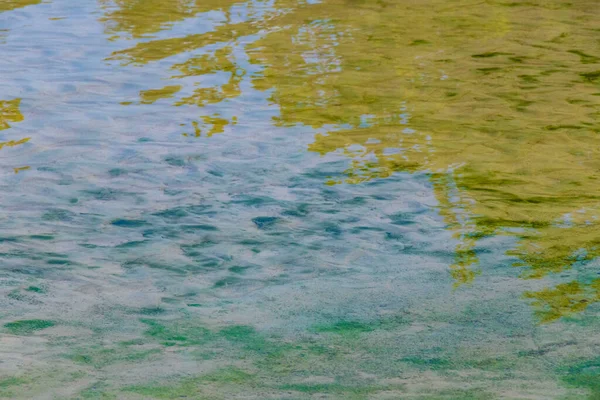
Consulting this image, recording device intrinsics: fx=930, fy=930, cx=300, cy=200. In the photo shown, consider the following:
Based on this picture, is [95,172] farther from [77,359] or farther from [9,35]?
[9,35]

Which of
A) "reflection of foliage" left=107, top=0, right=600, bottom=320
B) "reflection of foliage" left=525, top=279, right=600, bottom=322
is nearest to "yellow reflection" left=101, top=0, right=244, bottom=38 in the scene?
"reflection of foliage" left=107, top=0, right=600, bottom=320

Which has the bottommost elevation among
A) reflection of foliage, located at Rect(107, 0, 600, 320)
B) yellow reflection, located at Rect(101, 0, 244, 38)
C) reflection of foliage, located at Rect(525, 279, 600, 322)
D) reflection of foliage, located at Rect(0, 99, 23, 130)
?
reflection of foliage, located at Rect(525, 279, 600, 322)

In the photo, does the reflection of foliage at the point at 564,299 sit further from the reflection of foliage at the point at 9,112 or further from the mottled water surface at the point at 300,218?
the reflection of foliage at the point at 9,112

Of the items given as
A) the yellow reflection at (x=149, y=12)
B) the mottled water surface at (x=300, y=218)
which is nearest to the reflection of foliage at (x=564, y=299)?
the mottled water surface at (x=300, y=218)

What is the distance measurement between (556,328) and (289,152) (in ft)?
8.06

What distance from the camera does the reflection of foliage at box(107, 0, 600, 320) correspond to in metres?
4.62

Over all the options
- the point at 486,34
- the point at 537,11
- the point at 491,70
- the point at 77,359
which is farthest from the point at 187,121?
the point at 537,11

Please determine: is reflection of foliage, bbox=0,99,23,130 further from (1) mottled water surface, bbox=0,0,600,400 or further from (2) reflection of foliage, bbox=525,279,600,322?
(2) reflection of foliage, bbox=525,279,600,322

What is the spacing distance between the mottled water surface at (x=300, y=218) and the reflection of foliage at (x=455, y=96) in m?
0.02

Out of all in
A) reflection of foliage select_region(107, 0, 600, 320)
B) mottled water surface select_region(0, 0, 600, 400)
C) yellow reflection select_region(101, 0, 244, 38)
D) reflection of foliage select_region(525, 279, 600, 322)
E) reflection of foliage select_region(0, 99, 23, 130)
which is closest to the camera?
mottled water surface select_region(0, 0, 600, 400)

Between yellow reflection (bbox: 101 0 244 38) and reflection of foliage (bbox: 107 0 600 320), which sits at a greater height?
yellow reflection (bbox: 101 0 244 38)

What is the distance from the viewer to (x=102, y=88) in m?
6.96

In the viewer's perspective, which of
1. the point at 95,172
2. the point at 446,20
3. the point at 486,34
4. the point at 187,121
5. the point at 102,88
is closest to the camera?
the point at 95,172

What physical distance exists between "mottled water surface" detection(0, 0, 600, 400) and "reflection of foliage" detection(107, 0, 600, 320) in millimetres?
24
